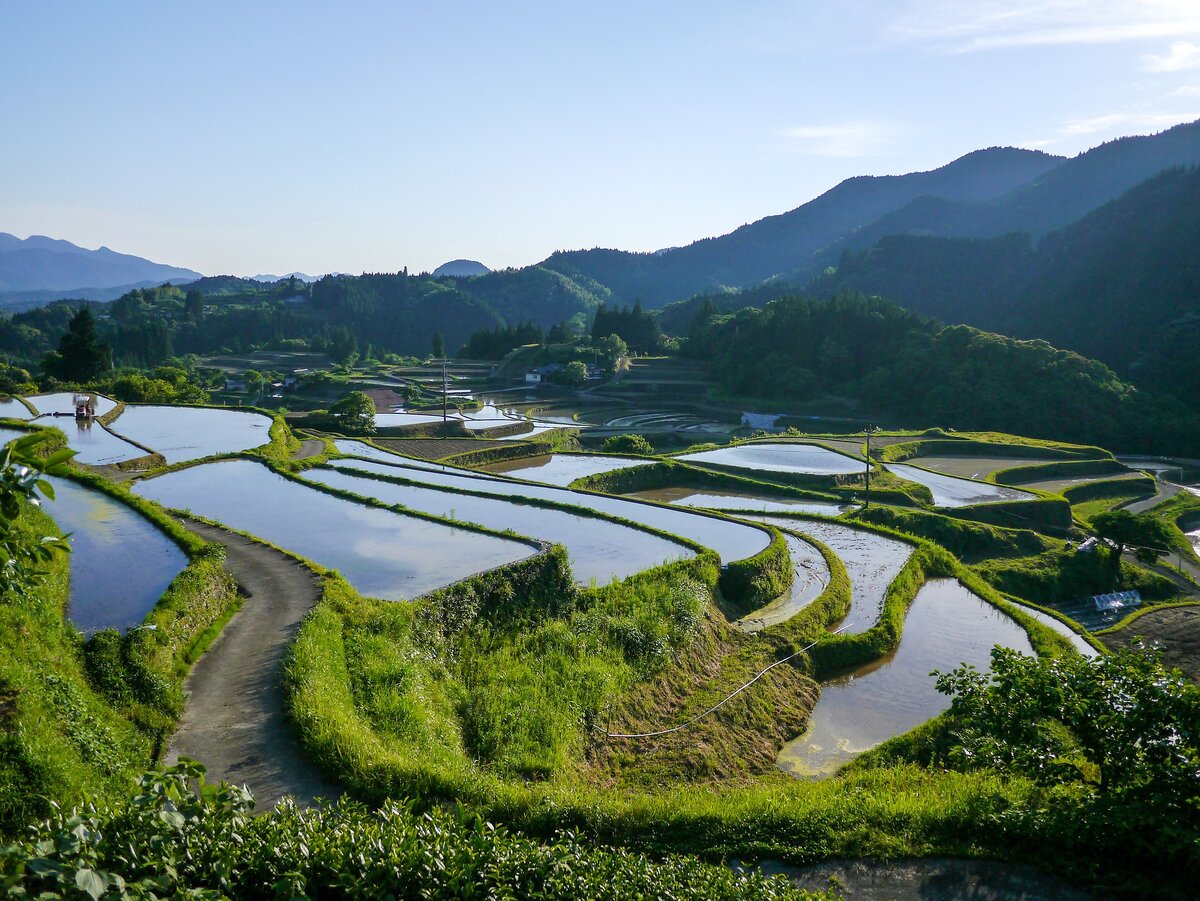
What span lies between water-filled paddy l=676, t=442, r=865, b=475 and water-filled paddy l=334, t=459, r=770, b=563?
11.3m

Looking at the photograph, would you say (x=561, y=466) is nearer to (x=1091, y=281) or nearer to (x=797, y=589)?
(x=797, y=589)

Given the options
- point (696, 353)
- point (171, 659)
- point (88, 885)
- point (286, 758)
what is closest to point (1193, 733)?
point (88, 885)

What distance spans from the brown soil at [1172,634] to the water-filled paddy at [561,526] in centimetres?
1169

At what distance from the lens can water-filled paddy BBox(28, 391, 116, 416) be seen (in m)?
29.7

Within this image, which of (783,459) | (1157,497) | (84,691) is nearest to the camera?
(84,691)

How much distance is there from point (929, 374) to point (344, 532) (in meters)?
55.4

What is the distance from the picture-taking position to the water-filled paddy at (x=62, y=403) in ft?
97.4

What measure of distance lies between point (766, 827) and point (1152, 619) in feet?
65.6

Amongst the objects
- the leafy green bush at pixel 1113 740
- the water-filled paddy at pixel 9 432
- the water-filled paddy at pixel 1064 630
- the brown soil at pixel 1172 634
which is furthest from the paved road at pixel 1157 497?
the water-filled paddy at pixel 9 432

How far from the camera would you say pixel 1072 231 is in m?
113

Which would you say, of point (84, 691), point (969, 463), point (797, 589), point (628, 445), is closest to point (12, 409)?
point (628, 445)

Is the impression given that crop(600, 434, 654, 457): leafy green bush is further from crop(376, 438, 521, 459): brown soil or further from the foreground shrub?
the foreground shrub

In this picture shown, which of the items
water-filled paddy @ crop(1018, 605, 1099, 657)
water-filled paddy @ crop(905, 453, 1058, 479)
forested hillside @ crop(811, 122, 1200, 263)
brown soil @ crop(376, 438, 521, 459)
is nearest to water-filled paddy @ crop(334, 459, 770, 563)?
brown soil @ crop(376, 438, 521, 459)

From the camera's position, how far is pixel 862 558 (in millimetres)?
21078
